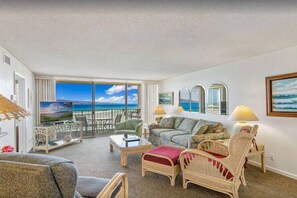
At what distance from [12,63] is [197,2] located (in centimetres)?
361

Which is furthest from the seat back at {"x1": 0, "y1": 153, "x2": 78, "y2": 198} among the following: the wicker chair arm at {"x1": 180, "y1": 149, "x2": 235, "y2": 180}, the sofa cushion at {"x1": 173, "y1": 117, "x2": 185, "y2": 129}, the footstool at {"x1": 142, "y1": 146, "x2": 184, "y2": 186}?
the sofa cushion at {"x1": 173, "y1": 117, "x2": 185, "y2": 129}

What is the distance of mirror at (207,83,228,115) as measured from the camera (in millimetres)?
4402

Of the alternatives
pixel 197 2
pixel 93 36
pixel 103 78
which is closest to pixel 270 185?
pixel 197 2

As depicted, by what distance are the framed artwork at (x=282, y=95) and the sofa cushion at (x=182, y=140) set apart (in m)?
1.67

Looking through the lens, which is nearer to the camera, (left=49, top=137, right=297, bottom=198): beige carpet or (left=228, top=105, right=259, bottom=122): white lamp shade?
(left=49, top=137, right=297, bottom=198): beige carpet

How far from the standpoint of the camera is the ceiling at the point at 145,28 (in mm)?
1737

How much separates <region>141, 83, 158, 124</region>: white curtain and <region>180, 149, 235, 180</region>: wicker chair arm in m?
4.84

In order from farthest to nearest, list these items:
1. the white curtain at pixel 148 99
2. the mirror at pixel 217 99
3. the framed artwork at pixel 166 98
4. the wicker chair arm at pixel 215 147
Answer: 1. the white curtain at pixel 148 99
2. the framed artwork at pixel 166 98
3. the mirror at pixel 217 99
4. the wicker chair arm at pixel 215 147

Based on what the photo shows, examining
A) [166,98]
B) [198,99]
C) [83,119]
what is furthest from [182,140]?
[83,119]

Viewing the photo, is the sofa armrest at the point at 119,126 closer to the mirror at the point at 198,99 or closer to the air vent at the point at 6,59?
the mirror at the point at 198,99

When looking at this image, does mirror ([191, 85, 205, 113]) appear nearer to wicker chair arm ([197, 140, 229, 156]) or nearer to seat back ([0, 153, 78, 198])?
wicker chair arm ([197, 140, 229, 156])

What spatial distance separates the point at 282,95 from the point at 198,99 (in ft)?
7.51

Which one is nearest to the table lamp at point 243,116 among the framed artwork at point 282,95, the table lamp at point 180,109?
the framed artwork at point 282,95

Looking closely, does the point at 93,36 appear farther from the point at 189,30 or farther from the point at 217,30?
the point at 217,30
